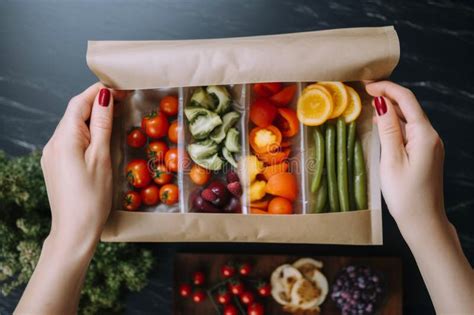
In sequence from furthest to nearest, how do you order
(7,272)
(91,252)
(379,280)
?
1. (379,280)
2. (7,272)
3. (91,252)

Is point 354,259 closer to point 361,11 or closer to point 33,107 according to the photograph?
point 361,11

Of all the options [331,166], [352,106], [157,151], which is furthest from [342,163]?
[157,151]

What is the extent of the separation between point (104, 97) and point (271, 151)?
0.44 metres

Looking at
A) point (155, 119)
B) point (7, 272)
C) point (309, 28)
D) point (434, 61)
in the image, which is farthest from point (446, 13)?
point (7, 272)

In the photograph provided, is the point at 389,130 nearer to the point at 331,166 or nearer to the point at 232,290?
the point at 331,166

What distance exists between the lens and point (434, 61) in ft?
4.75

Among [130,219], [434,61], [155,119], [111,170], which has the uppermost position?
[434,61]

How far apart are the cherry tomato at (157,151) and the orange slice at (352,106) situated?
0.49 meters

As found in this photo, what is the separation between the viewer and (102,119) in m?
1.10

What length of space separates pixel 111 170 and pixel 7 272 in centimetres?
39

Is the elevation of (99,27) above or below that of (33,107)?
above

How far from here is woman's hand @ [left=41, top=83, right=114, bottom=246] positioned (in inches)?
41.3

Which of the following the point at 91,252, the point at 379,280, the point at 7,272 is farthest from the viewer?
the point at 379,280

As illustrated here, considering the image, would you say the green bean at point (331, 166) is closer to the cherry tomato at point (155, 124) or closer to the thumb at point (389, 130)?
the thumb at point (389, 130)
